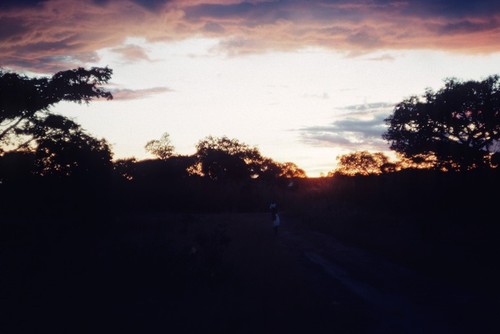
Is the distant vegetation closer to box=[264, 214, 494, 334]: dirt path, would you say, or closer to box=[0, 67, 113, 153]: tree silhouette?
box=[0, 67, 113, 153]: tree silhouette

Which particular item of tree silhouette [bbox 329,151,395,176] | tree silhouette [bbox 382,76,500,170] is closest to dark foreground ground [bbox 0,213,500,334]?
tree silhouette [bbox 382,76,500,170]

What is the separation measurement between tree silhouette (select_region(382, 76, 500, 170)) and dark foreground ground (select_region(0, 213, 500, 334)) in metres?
25.0

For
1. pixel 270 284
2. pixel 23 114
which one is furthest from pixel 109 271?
pixel 23 114

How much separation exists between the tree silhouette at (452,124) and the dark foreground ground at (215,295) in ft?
82.2

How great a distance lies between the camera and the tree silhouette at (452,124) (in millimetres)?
33406

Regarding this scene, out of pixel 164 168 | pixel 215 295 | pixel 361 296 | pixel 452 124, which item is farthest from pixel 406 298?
pixel 164 168

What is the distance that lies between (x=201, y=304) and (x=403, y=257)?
28.1ft

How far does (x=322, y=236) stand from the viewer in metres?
22.6

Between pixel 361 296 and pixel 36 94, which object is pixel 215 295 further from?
pixel 36 94

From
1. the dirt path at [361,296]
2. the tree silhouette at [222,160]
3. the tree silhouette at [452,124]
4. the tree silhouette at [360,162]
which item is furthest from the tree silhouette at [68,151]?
the tree silhouette at [360,162]

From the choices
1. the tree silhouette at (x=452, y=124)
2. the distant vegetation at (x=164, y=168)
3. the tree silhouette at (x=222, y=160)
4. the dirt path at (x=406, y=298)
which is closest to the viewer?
the dirt path at (x=406, y=298)

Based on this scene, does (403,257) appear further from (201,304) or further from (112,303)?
(112,303)

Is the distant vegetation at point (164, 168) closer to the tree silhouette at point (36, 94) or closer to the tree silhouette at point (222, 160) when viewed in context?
the tree silhouette at point (36, 94)

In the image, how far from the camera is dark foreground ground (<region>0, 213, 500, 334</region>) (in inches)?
285
